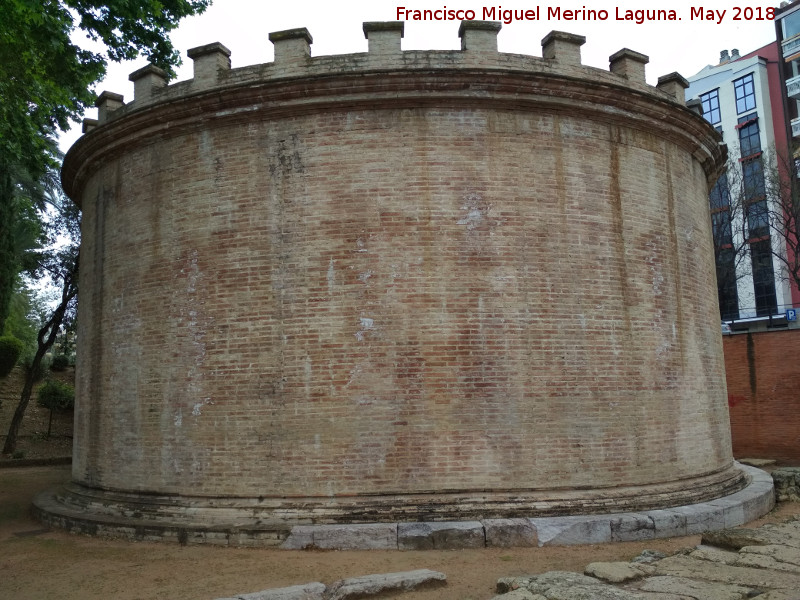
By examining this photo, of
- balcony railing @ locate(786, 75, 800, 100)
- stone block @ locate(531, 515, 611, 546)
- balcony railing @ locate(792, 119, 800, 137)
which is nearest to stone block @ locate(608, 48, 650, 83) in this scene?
stone block @ locate(531, 515, 611, 546)

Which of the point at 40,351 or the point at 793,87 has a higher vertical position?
the point at 793,87

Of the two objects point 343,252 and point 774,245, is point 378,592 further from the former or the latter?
point 774,245

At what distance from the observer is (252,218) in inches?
336

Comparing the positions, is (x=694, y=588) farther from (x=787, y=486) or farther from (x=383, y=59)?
(x=383, y=59)

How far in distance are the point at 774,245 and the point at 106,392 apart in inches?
1246

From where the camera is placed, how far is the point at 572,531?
24.5 feet

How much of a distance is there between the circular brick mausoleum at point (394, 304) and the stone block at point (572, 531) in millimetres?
284

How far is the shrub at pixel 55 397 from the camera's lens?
72.8 feet

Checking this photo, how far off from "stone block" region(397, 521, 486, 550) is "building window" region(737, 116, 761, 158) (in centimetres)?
3187

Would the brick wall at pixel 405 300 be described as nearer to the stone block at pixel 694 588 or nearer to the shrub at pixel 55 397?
the stone block at pixel 694 588

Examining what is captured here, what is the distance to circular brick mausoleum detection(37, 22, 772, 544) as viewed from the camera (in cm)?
789

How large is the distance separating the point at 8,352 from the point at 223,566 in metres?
19.5

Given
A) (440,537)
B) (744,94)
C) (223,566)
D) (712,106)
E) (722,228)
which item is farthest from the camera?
(712,106)

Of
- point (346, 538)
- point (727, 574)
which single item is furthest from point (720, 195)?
point (346, 538)
